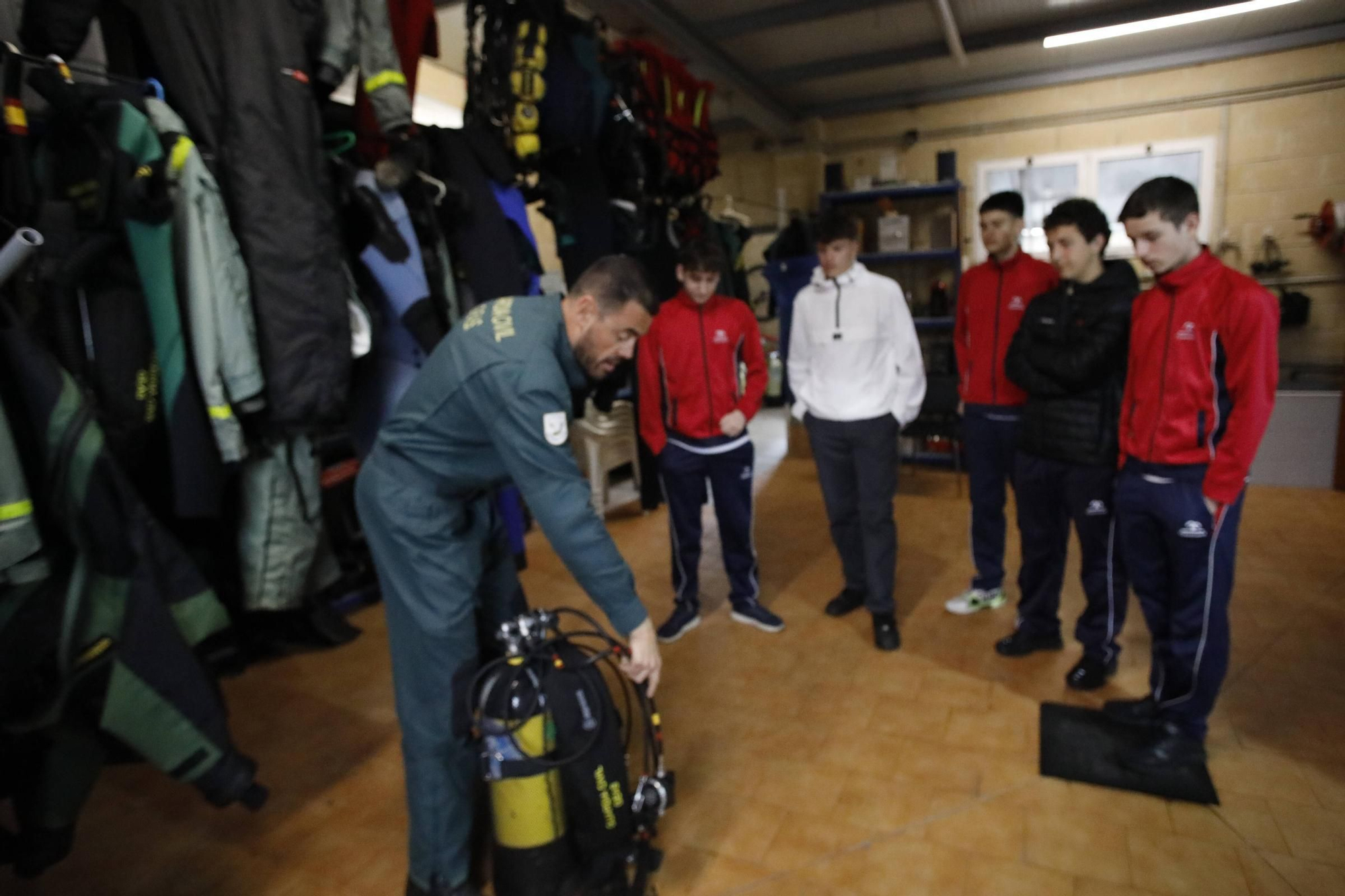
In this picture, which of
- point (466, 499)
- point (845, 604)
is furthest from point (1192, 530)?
point (466, 499)

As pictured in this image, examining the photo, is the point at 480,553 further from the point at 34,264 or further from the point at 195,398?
the point at 34,264

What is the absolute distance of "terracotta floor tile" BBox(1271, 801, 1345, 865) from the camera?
65.2 inches

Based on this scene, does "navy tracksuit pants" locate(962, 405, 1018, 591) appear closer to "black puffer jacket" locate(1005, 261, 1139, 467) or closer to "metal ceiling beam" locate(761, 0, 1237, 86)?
"black puffer jacket" locate(1005, 261, 1139, 467)

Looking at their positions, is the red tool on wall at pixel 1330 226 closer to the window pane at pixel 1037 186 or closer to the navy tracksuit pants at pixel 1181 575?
the window pane at pixel 1037 186

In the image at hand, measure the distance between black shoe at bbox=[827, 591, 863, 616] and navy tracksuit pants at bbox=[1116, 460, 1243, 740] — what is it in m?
1.13

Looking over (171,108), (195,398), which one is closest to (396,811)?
(195,398)

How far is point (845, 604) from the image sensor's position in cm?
303

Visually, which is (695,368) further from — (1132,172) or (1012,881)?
(1132,172)

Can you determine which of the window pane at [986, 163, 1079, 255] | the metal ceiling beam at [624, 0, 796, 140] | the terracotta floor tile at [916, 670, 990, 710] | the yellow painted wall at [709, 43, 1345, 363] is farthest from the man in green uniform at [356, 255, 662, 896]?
the yellow painted wall at [709, 43, 1345, 363]

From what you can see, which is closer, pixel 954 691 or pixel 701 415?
pixel 954 691

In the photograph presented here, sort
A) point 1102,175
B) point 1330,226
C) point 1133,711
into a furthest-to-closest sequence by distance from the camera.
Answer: point 1102,175, point 1330,226, point 1133,711

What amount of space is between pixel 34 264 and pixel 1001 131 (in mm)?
6259

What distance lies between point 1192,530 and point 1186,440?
0.22m

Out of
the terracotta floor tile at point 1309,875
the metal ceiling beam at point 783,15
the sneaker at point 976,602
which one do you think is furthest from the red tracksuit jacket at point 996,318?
the metal ceiling beam at point 783,15
